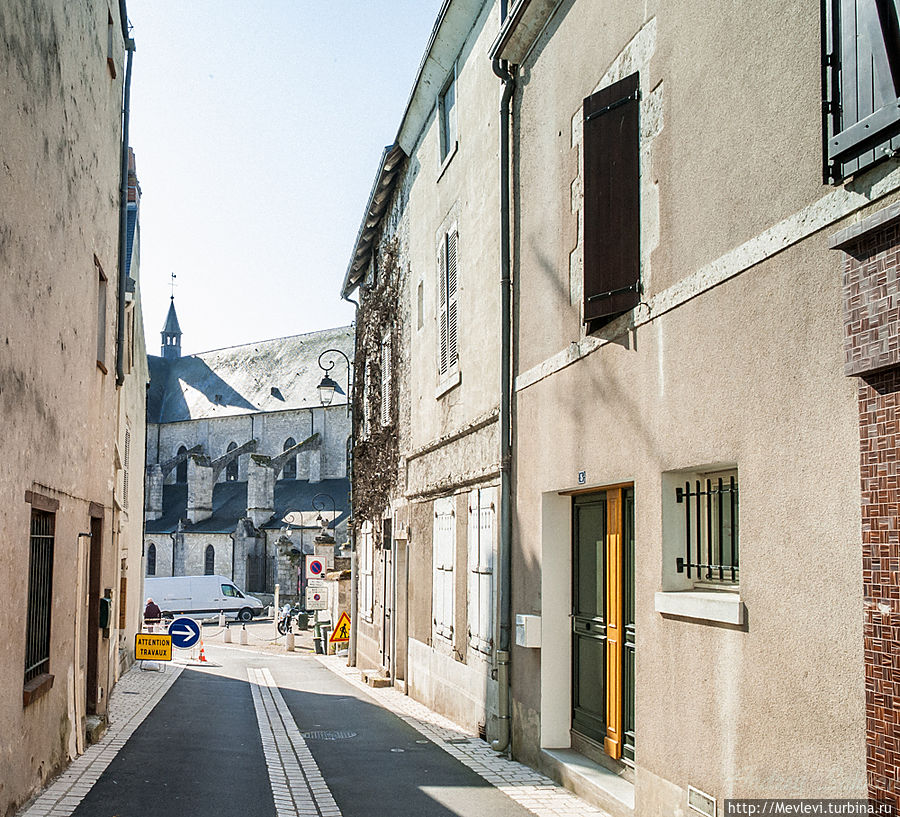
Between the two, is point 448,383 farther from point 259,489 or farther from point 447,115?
point 259,489

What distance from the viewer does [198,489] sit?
5662cm

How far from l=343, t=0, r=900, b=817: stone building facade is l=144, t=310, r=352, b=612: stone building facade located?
119 ft

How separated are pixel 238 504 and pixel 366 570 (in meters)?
36.0

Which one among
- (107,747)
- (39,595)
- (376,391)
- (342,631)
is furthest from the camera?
(342,631)

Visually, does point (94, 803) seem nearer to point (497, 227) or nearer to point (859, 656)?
point (859, 656)

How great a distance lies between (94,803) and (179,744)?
329 centimetres

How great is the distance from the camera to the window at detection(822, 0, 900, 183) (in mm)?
4402

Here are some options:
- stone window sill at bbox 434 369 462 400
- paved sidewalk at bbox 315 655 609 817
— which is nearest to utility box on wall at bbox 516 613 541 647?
paved sidewalk at bbox 315 655 609 817

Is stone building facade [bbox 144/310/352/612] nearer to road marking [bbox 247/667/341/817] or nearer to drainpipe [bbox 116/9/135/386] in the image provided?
road marking [bbox 247/667/341/817]

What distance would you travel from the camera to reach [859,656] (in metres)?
4.46

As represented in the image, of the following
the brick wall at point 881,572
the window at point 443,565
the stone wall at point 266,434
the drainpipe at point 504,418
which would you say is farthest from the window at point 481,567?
the stone wall at point 266,434

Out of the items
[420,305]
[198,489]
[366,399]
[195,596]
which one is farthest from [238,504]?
[420,305]

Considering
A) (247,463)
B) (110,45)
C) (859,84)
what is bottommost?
(859,84)

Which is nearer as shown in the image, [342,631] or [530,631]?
[530,631]
